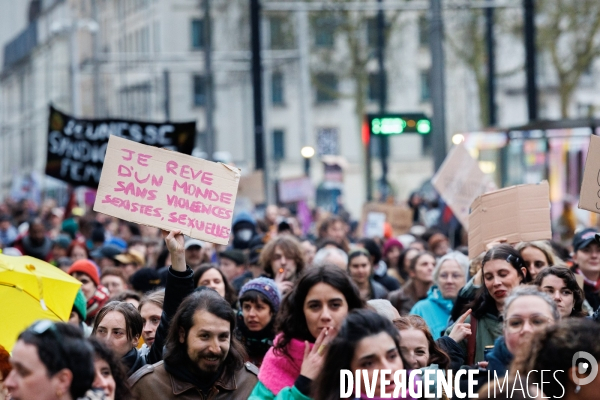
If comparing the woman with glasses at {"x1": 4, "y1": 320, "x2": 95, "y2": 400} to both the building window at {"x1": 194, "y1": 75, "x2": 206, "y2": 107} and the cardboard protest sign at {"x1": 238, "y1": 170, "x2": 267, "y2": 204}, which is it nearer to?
the cardboard protest sign at {"x1": 238, "y1": 170, "x2": 267, "y2": 204}

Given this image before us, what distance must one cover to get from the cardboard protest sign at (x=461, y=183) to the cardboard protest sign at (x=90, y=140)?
13.8 ft

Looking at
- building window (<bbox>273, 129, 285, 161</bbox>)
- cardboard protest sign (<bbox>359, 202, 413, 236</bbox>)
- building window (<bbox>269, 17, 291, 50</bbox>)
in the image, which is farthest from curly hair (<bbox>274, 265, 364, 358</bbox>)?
building window (<bbox>273, 129, 285, 161</bbox>)

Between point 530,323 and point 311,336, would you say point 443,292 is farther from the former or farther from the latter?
point 530,323

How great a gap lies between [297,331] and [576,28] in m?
40.8

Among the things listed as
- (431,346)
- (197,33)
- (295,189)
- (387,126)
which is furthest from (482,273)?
(197,33)

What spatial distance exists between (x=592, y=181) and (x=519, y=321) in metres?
2.60

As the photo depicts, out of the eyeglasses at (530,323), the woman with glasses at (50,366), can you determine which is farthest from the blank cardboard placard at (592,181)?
the woman with glasses at (50,366)

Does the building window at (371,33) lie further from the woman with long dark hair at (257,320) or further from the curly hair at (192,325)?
the curly hair at (192,325)

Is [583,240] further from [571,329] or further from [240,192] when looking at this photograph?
[240,192]

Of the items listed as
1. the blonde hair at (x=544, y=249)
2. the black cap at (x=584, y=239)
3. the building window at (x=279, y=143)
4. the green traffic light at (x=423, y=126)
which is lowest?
the blonde hair at (x=544, y=249)

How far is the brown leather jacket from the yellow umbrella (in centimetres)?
90

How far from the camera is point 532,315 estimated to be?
5.70 meters

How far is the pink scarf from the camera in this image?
5.87 m

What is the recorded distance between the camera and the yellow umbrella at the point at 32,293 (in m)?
6.97
